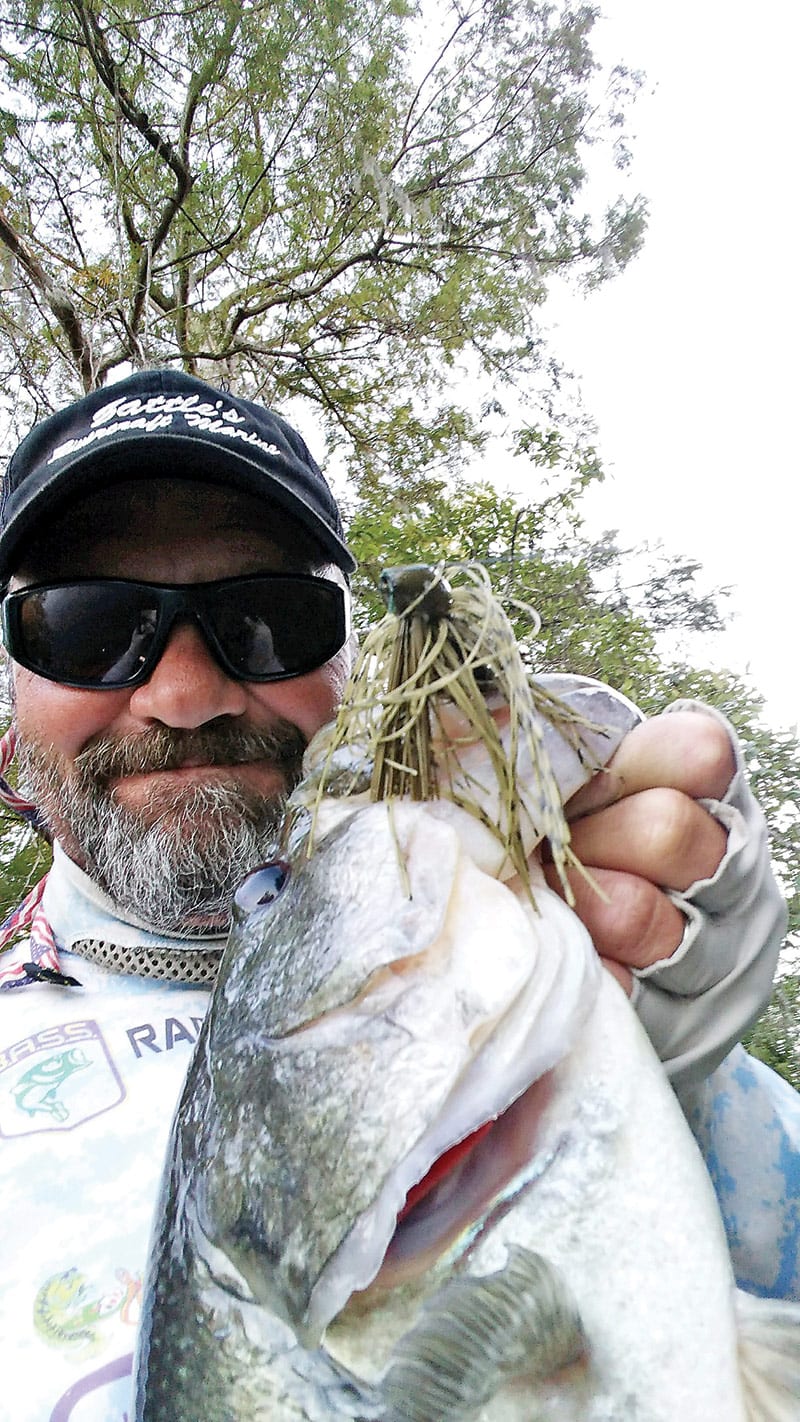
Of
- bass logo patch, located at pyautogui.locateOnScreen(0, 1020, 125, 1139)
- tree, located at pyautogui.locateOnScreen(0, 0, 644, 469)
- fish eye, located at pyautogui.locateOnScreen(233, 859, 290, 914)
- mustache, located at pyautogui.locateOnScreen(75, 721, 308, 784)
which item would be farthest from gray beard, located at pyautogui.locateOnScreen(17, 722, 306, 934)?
tree, located at pyautogui.locateOnScreen(0, 0, 644, 469)

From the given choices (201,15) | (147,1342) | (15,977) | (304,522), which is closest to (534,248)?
(201,15)

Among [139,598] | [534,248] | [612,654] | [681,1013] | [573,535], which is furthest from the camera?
[534,248]

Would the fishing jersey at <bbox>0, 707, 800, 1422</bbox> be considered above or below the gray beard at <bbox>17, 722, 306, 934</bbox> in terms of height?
below

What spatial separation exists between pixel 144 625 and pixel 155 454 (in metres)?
0.37

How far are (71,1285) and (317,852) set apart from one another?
2.55 feet

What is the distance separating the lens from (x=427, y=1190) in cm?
74

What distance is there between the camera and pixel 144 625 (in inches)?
63.1

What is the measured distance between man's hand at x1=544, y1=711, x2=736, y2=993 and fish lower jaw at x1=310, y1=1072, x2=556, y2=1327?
8.5 inches

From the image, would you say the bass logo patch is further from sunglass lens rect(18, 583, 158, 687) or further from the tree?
the tree

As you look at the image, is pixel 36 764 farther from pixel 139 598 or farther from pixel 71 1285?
pixel 71 1285

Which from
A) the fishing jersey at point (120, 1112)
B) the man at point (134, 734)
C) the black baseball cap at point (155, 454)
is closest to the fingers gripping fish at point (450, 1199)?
the fishing jersey at point (120, 1112)

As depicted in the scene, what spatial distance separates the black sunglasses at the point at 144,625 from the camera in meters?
1.61

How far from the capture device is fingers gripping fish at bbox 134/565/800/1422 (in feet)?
2.29

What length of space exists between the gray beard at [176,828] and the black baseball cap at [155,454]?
0.45 metres
